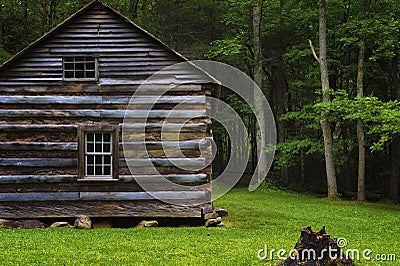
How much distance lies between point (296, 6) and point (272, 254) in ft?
79.9

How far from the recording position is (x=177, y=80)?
1572 centimetres

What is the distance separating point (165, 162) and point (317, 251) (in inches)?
287

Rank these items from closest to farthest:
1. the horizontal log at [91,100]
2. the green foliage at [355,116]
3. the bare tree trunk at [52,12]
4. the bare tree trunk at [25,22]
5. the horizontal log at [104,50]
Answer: the horizontal log at [91,100]
the horizontal log at [104,50]
the green foliage at [355,116]
the bare tree trunk at [25,22]
the bare tree trunk at [52,12]

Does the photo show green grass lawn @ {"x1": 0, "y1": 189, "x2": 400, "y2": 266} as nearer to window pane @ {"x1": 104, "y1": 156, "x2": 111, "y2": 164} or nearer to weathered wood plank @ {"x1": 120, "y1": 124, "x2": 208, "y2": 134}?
window pane @ {"x1": 104, "y1": 156, "x2": 111, "y2": 164}

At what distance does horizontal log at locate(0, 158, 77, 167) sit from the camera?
15328 millimetres

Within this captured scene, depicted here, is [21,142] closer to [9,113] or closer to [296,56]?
[9,113]

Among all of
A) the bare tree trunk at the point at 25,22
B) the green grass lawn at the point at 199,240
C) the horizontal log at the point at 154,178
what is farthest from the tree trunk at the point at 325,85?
the bare tree trunk at the point at 25,22

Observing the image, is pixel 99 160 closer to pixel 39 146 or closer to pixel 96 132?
pixel 96 132

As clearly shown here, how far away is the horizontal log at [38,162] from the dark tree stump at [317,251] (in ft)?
27.5

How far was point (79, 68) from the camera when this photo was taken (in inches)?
625

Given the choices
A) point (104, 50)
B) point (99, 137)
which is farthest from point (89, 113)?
point (104, 50)

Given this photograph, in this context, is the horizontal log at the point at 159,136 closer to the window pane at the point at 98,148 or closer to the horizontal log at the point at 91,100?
the window pane at the point at 98,148

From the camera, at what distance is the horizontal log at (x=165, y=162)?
50.3ft

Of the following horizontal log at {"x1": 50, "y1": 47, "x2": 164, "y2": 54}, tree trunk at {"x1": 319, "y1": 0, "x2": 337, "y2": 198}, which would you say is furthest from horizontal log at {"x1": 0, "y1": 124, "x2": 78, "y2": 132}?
tree trunk at {"x1": 319, "y1": 0, "x2": 337, "y2": 198}
